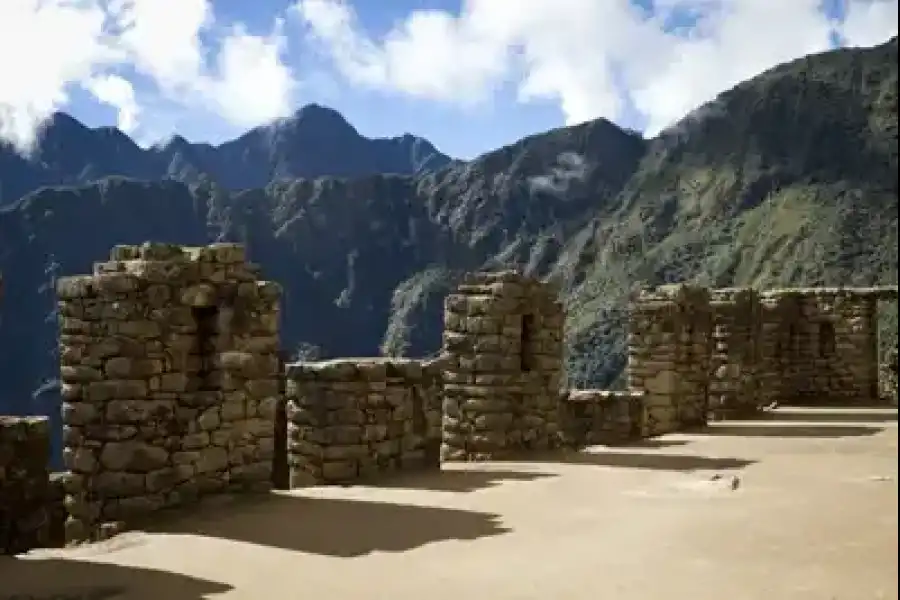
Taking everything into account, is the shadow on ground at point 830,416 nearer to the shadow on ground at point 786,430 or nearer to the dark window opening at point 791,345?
the shadow on ground at point 786,430

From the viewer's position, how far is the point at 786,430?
18.1 m

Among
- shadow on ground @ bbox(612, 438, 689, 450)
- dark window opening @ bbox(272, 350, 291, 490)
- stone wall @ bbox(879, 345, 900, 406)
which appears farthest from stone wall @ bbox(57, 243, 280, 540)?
stone wall @ bbox(879, 345, 900, 406)

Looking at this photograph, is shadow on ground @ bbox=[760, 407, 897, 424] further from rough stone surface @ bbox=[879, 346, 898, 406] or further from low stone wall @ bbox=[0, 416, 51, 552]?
low stone wall @ bbox=[0, 416, 51, 552]

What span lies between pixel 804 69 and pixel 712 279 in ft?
65.5

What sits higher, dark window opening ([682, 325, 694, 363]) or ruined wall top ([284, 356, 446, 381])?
dark window opening ([682, 325, 694, 363])

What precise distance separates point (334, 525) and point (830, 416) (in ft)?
47.9

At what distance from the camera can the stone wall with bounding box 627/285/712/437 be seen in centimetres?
1922

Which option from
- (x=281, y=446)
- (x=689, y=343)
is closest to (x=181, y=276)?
(x=281, y=446)

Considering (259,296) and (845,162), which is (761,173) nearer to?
(845,162)

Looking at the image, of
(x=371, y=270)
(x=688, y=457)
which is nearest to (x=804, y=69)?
(x=371, y=270)

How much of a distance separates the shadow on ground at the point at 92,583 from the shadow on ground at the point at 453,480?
4.24 metres

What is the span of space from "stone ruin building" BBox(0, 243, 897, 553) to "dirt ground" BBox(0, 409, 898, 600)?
60cm

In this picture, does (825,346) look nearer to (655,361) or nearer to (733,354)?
(733,354)

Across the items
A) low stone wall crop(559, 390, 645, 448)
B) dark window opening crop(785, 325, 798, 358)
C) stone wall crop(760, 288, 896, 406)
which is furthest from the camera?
dark window opening crop(785, 325, 798, 358)
